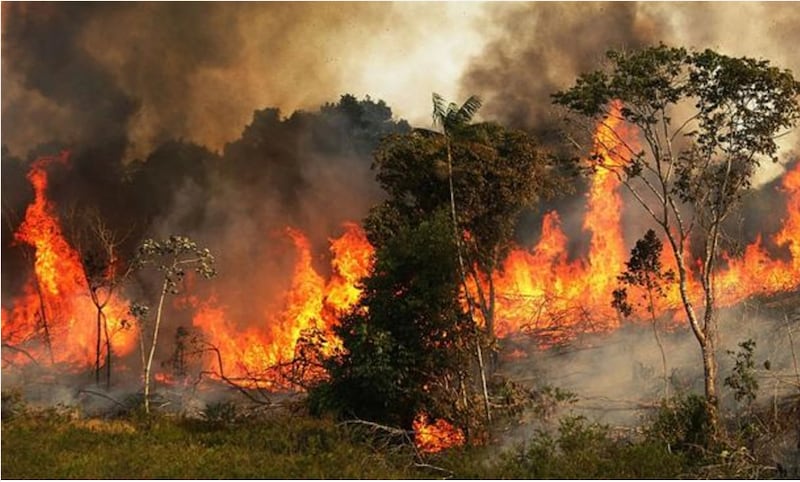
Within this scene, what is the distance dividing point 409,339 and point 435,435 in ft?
9.04

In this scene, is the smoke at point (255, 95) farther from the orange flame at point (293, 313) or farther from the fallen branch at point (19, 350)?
the fallen branch at point (19, 350)

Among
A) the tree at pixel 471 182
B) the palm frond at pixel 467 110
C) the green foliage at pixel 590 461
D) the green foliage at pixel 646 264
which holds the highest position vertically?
the palm frond at pixel 467 110

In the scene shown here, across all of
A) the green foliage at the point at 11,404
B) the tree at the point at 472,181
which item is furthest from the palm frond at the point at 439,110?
the green foliage at the point at 11,404

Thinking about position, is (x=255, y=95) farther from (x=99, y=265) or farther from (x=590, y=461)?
(x=590, y=461)

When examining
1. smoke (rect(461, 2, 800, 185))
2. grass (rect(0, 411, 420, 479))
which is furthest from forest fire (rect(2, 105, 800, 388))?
grass (rect(0, 411, 420, 479))

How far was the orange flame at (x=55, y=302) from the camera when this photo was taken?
97.4ft

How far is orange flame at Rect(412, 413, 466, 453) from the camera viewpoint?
19.3 m

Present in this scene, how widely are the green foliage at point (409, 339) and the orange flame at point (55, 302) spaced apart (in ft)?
48.1

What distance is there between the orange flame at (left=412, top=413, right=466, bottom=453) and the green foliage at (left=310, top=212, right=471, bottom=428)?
341 millimetres

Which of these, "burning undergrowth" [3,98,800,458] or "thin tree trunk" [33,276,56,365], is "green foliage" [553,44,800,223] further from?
"thin tree trunk" [33,276,56,365]

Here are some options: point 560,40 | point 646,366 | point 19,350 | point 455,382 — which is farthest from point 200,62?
point 646,366

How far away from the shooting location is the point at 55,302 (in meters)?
30.1

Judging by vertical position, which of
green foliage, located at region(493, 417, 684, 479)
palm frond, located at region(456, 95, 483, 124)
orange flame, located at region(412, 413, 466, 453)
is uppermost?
palm frond, located at region(456, 95, 483, 124)

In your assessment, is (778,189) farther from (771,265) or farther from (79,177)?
(79,177)
